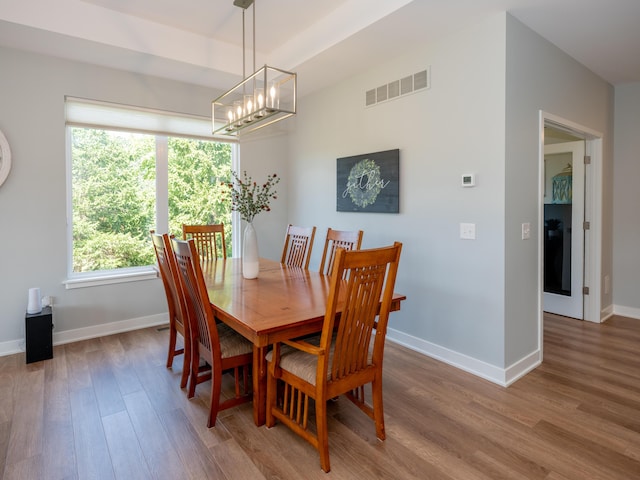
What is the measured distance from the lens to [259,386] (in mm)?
2160

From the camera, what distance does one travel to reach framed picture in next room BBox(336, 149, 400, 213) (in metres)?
3.46

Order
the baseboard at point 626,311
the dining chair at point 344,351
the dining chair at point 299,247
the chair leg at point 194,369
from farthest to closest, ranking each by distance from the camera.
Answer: the baseboard at point 626,311 → the dining chair at point 299,247 → the chair leg at point 194,369 → the dining chair at point 344,351

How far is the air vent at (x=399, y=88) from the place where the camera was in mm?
3166

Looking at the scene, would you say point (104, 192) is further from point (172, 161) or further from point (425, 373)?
point (425, 373)

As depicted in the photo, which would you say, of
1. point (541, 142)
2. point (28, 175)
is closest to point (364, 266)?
point (541, 142)

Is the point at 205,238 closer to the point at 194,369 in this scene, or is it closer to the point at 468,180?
the point at 194,369

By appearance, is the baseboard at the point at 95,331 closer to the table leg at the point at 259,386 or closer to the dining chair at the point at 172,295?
the dining chair at the point at 172,295

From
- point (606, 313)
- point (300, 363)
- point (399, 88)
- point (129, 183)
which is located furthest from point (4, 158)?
point (606, 313)

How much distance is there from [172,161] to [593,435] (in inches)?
171

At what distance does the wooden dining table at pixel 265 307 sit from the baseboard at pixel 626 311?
149 inches

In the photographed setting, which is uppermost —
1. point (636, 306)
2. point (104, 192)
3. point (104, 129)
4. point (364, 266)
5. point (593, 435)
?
point (104, 129)

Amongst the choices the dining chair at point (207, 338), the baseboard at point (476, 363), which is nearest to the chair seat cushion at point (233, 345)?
the dining chair at point (207, 338)

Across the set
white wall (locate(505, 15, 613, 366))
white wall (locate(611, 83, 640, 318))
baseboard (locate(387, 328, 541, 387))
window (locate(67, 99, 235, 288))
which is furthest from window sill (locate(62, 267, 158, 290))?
white wall (locate(611, 83, 640, 318))

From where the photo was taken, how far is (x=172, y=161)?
423cm
